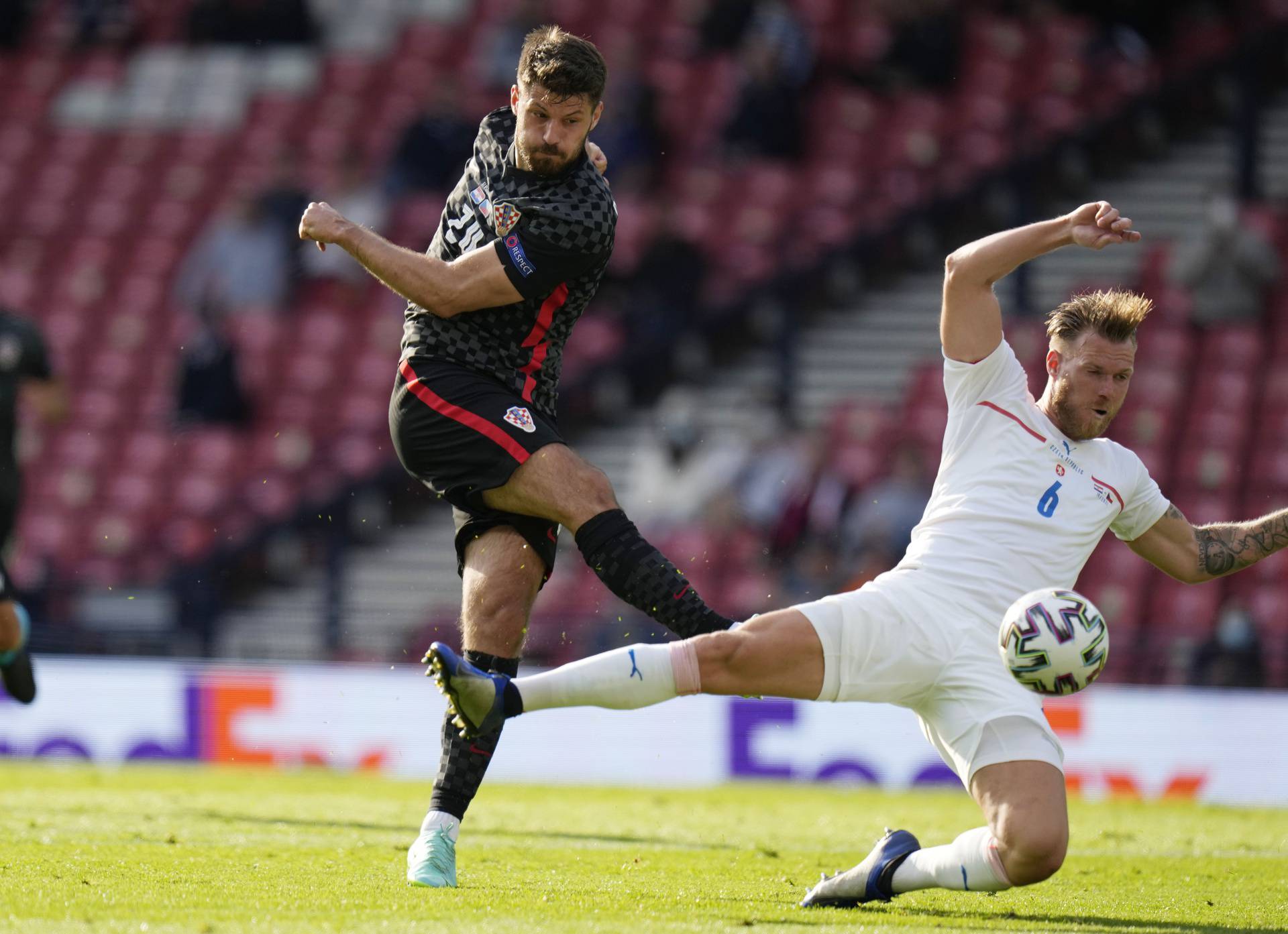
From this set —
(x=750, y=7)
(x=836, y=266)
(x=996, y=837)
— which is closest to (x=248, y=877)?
(x=996, y=837)

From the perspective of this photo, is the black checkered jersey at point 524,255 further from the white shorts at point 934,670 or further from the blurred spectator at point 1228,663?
the blurred spectator at point 1228,663

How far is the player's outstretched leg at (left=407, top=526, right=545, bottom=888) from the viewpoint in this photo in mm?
5492

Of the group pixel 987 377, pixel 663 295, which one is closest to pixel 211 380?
pixel 663 295

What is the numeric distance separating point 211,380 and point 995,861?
429 inches

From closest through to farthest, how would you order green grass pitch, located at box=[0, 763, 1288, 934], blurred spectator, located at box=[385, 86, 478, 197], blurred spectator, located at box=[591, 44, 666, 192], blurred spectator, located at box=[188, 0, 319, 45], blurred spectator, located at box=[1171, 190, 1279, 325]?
1. green grass pitch, located at box=[0, 763, 1288, 934]
2. blurred spectator, located at box=[1171, 190, 1279, 325]
3. blurred spectator, located at box=[591, 44, 666, 192]
4. blurred spectator, located at box=[385, 86, 478, 197]
5. blurred spectator, located at box=[188, 0, 319, 45]

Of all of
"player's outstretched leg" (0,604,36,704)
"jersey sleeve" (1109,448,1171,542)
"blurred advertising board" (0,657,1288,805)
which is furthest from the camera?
A: "blurred advertising board" (0,657,1288,805)

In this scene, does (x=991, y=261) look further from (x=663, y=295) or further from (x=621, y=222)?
(x=621, y=222)

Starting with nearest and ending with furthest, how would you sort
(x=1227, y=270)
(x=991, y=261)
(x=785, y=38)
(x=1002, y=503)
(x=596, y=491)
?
(x=991, y=261) < (x=1002, y=503) < (x=596, y=491) < (x=1227, y=270) < (x=785, y=38)

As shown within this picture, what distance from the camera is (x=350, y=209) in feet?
50.6

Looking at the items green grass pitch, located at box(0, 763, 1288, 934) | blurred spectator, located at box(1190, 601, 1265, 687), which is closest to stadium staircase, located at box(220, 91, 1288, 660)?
blurred spectator, located at box(1190, 601, 1265, 687)

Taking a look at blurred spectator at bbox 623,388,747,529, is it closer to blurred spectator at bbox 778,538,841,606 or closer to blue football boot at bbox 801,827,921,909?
blurred spectator at bbox 778,538,841,606

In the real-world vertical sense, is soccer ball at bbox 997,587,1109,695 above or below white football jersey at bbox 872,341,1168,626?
below

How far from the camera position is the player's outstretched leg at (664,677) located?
186 inches

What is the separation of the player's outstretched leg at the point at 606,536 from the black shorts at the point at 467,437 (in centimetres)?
7
